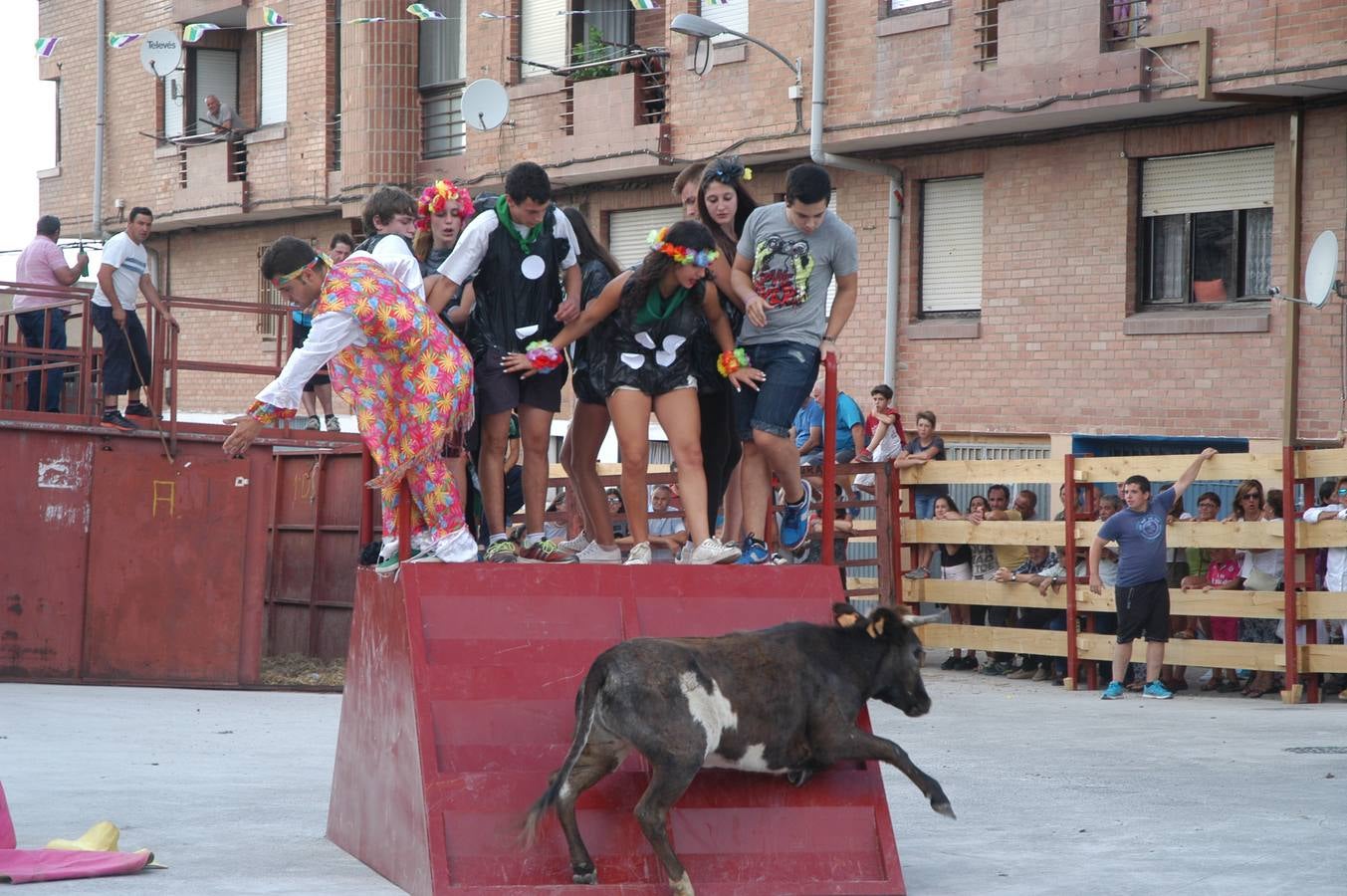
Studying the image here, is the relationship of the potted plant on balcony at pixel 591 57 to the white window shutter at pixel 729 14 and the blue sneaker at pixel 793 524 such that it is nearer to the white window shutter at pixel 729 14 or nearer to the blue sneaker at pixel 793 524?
the white window shutter at pixel 729 14

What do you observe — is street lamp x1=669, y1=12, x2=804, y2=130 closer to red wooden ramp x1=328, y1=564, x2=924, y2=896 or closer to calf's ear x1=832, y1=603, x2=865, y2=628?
red wooden ramp x1=328, y1=564, x2=924, y2=896

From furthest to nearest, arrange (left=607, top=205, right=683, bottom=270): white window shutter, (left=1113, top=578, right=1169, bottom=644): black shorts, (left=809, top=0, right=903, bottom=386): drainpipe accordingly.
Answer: (left=607, top=205, right=683, bottom=270): white window shutter → (left=809, top=0, right=903, bottom=386): drainpipe → (left=1113, top=578, right=1169, bottom=644): black shorts

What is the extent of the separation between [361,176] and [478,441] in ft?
61.9

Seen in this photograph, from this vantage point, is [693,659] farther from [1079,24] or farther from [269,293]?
[269,293]

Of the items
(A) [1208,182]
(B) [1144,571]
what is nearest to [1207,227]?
(A) [1208,182]

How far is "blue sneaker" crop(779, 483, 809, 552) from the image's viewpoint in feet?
29.9

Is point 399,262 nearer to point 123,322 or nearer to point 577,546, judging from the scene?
point 577,546

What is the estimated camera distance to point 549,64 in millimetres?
24703

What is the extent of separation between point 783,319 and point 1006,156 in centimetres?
1210

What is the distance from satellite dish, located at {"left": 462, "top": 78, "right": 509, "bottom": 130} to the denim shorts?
53.8 feet

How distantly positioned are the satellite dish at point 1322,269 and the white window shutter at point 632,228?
928cm

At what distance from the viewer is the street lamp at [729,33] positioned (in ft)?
66.7

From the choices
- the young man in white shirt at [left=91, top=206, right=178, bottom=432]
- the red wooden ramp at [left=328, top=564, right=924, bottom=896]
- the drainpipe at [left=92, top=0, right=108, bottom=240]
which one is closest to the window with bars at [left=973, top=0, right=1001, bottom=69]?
the young man in white shirt at [left=91, top=206, right=178, bottom=432]

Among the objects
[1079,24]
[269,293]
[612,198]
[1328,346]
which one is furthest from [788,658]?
[269,293]
